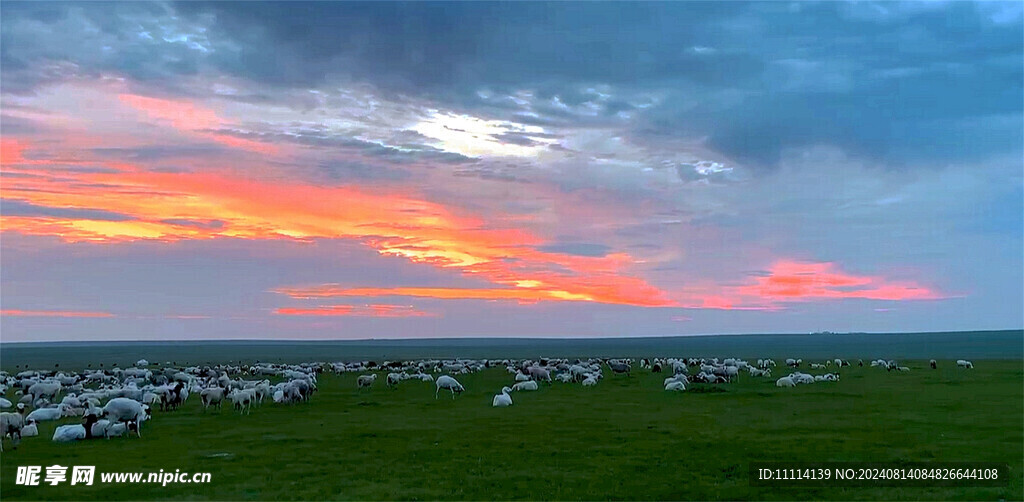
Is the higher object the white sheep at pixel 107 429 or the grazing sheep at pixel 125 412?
the grazing sheep at pixel 125 412

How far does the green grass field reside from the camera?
1588 centimetres

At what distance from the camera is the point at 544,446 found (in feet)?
68.2

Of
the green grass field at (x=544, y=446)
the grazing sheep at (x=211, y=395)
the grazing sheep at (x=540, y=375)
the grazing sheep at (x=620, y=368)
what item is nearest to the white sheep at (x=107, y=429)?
the green grass field at (x=544, y=446)

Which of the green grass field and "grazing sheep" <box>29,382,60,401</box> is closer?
the green grass field

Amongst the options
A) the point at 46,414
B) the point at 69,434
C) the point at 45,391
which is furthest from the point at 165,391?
the point at 69,434

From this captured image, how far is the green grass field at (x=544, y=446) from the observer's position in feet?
52.1

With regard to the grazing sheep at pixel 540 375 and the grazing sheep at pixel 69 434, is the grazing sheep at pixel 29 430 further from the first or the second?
the grazing sheep at pixel 540 375

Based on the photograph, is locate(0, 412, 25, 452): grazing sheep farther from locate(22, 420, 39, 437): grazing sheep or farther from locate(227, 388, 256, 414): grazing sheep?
locate(227, 388, 256, 414): grazing sheep

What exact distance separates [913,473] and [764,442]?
4401 millimetres

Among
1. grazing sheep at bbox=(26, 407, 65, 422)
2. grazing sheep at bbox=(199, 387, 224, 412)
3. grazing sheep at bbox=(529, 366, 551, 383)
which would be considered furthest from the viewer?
grazing sheep at bbox=(529, 366, 551, 383)

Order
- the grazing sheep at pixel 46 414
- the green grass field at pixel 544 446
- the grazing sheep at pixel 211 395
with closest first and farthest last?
1. the green grass field at pixel 544 446
2. the grazing sheep at pixel 46 414
3. the grazing sheep at pixel 211 395

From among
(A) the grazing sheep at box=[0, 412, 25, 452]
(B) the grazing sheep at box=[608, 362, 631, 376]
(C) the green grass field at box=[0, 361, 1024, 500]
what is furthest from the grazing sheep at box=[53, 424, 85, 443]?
(B) the grazing sheep at box=[608, 362, 631, 376]

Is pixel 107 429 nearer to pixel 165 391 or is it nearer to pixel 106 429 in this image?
pixel 106 429

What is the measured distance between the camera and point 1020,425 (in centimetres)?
2370
